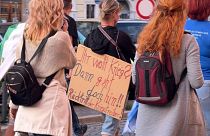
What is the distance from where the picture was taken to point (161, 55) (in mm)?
4598

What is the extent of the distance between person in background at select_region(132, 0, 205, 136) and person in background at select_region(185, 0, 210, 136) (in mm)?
452

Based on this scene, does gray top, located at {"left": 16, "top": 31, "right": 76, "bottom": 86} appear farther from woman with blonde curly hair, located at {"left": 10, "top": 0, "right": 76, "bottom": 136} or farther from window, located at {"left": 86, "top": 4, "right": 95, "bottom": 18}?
window, located at {"left": 86, "top": 4, "right": 95, "bottom": 18}

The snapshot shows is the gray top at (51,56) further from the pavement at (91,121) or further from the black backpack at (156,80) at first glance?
the pavement at (91,121)

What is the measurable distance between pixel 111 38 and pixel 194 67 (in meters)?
2.50

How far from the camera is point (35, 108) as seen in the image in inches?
194

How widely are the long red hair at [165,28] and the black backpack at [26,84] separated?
0.79m

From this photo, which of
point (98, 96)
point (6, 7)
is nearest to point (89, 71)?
point (98, 96)

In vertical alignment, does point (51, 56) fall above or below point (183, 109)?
above

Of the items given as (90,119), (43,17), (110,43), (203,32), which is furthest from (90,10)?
(43,17)

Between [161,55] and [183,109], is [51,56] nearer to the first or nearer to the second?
[161,55]

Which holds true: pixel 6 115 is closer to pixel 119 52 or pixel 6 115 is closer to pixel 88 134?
pixel 88 134

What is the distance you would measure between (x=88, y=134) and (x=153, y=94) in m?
3.77

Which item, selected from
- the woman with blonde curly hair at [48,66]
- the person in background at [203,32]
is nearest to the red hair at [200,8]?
the person in background at [203,32]

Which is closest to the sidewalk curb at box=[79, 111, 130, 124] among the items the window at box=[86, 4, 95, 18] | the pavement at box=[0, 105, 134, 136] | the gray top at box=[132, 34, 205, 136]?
the pavement at box=[0, 105, 134, 136]
